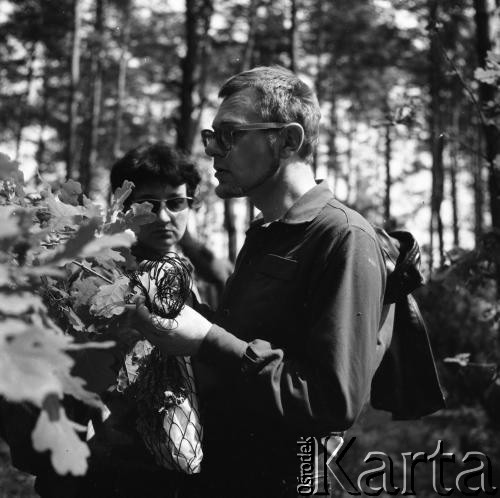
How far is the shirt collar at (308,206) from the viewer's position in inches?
80.0

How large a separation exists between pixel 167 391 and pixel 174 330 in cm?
24

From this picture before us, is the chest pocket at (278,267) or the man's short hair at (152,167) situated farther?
the man's short hair at (152,167)

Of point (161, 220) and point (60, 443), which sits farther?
point (161, 220)

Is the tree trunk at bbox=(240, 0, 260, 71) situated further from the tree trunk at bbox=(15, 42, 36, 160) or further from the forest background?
the tree trunk at bbox=(15, 42, 36, 160)

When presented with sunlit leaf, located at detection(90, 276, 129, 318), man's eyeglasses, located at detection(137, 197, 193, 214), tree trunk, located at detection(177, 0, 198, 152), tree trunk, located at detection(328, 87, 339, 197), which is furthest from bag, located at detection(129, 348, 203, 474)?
tree trunk, located at detection(328, 87, 339, 197)

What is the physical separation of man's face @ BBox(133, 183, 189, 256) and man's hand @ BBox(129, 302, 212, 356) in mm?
1469

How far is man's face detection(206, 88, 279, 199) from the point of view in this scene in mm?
2131

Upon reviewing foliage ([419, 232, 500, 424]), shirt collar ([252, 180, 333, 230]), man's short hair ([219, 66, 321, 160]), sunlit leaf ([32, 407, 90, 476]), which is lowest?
foliage ([419, 232, 500, 424])

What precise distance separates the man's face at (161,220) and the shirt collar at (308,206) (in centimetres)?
123

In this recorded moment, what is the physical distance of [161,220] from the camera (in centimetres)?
321

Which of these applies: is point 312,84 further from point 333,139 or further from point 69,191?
point 69,191

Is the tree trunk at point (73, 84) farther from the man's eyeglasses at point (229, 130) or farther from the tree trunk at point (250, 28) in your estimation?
the man's eyeglasses at point (229, 130)

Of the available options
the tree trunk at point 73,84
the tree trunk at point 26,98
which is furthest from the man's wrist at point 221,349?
the tree trunk at point 26,98

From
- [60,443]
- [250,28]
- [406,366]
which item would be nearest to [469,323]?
[406,366]
